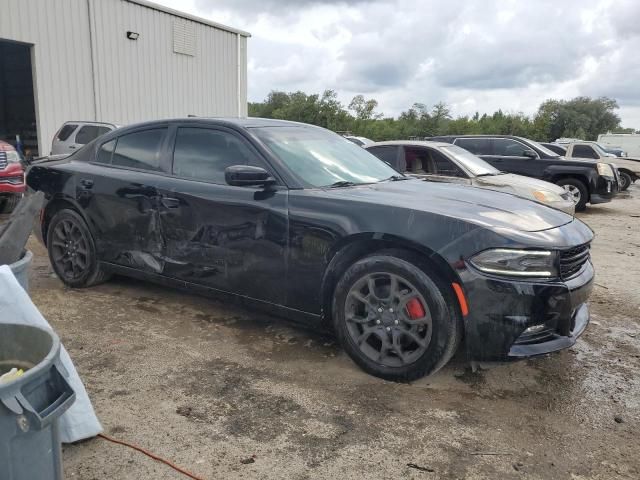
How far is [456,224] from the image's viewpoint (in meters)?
2.87

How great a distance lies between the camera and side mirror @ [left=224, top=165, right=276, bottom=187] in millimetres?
3326

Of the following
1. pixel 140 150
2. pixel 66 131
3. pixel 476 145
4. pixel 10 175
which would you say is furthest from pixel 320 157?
pixel 66 131

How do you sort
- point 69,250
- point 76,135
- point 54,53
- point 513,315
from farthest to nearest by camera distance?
point 54,53, point 76,135, point 69,250, point 513,315

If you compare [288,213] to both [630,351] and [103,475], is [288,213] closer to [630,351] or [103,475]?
[103,475]

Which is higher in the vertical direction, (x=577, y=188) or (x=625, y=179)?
(x=577, y=188)

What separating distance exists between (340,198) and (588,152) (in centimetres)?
1480

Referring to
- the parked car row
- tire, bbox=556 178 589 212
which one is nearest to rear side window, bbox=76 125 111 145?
tire, bbox=556 178 589 212

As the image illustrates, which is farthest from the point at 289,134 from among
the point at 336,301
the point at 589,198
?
the point at 589,198

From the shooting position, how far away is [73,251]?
15.2 ft

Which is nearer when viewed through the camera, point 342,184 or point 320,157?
point 342,184

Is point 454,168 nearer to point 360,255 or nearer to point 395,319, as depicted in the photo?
point 360,255

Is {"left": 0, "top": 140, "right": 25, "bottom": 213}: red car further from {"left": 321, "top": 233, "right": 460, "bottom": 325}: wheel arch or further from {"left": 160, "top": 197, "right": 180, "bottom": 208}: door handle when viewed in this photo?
{"left": 321, "top": 233, "right": 460, "bottom": 325}: wheel arch

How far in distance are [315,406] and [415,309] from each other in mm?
750

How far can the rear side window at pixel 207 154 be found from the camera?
3727 mm
